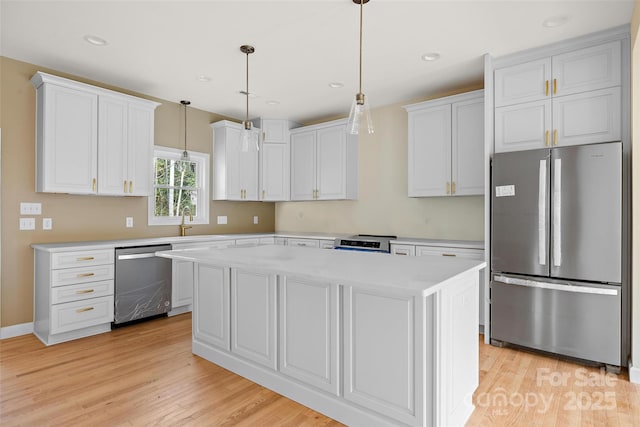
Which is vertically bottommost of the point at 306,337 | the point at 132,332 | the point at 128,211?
the point at 132,332

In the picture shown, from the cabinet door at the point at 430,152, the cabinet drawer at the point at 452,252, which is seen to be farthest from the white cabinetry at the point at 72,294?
the cabinet door at the point at 430,152

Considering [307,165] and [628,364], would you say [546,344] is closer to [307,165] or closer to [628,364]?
[628,364]

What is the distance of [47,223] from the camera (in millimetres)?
3598

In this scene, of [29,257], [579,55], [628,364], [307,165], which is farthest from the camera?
[307,165]

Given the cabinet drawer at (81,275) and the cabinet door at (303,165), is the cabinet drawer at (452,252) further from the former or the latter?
the cabinet drawer at (81,275)

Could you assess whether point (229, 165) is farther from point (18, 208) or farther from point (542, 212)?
point (542, 212)

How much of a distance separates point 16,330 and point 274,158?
3517mm

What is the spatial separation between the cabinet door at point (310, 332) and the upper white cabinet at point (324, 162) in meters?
2.82

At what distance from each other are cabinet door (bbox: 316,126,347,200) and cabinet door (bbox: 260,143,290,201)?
56 centimetres

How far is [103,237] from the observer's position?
4020 millimetres

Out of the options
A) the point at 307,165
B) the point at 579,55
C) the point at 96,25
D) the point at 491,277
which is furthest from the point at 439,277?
the point at 307,165

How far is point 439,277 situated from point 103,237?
3.73 m

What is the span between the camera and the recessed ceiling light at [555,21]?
2.65 meters

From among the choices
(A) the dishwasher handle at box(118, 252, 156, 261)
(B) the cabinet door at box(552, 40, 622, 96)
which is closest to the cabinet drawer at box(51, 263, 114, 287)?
(A) the dishwasher handle at box(118, 252, 156, 261)
